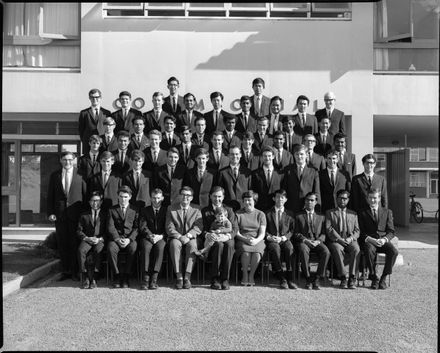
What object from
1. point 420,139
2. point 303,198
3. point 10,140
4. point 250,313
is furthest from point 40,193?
point 420,139

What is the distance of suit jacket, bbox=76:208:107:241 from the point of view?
6.54 metres

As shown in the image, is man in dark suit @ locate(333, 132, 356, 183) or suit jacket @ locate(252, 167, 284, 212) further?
man in dark suit @ locate(333, 132, 356, 183)

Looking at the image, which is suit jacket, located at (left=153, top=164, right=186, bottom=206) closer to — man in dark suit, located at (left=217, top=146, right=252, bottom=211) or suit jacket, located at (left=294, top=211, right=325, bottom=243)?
man in dark suit, located at (left=217, top=146, right=252, bottom=211)

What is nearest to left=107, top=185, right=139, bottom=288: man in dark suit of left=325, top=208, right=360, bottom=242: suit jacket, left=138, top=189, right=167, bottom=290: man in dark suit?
left=138, top=189, right=167, bottom=290: man in dark suit

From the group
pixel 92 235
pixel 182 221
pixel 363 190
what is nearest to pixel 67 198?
pixel 92 235

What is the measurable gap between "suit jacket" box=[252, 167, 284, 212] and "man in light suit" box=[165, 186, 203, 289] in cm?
96

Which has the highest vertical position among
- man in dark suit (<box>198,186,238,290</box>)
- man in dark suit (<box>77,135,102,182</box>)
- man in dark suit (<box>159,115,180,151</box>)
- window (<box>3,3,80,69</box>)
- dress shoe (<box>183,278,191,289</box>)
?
window (<box>3,3,80,69</box>)

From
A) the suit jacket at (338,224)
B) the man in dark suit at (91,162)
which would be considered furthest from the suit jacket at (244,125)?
the man in dark suit at (91,162)

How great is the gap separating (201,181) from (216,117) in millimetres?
1547

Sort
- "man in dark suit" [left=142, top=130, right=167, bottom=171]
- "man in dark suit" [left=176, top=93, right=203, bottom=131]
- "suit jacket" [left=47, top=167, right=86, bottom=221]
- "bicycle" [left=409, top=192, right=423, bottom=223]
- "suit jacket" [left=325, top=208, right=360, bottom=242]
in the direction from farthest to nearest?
"bicycle" [left=409, top=192, right=423, bottom=223] < "man in dark suit" [left=176, top=93, right=203, bottom=131] < "man in dark suit" [left=142, top=130, right=167, bottom=171] < "suit jacket" [left=47, top=167, right=86, bottom=221] < "suit jacket" [left=325, top=208, right=360, bottom=242]

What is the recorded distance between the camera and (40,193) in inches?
492

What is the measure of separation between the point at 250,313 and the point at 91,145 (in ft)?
11.2

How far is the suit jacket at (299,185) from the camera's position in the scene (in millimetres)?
6918

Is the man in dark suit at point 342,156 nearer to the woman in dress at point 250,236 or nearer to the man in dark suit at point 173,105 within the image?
the woman in dress at point 250,236
